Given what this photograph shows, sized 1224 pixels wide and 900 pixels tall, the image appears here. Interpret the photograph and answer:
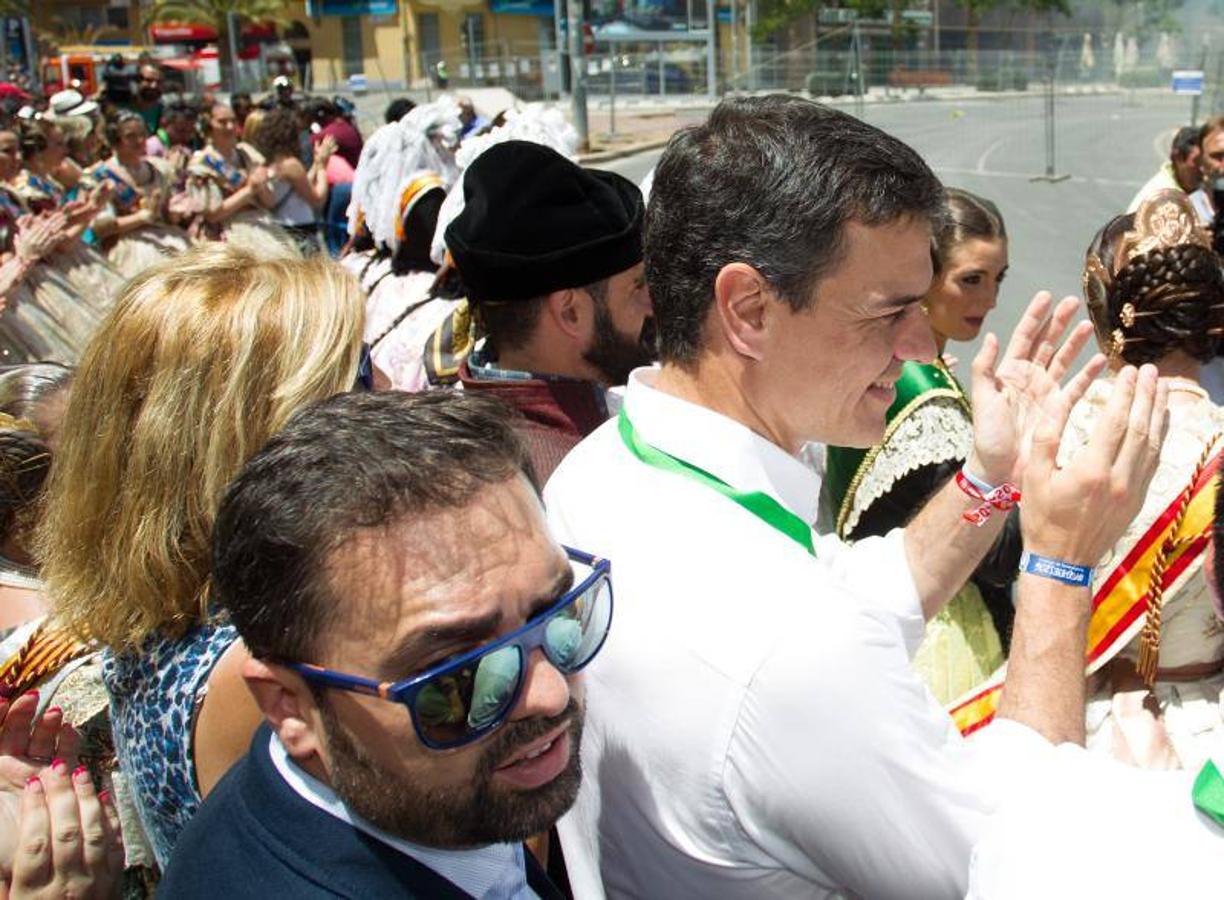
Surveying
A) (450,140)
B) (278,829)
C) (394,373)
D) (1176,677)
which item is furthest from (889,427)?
(450,140)

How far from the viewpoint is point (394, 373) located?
4.31 meters

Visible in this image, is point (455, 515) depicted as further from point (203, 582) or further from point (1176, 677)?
point (1176, 677)

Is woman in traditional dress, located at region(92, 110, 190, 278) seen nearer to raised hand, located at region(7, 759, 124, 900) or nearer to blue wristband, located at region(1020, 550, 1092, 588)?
raised hand, located at region(7, 759, 124, 900)

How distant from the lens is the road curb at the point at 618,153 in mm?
22008

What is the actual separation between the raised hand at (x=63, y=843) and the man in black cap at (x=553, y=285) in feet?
3.98

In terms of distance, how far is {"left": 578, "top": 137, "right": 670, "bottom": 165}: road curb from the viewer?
22.0 m

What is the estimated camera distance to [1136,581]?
2.22m

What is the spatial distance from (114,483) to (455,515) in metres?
0.86

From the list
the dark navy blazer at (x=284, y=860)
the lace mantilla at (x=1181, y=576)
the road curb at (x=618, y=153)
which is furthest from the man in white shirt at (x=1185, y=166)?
the road curb at (x=618, y=153)

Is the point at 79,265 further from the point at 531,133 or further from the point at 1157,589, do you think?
the point at 1157,589

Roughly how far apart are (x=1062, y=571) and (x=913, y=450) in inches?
38.3

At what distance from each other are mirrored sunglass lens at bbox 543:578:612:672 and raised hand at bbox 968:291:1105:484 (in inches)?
33.6

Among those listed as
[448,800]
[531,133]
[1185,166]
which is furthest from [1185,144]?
[448,800]

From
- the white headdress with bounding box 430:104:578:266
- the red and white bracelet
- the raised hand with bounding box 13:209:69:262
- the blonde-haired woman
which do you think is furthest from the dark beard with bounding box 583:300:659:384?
the raised hand with bounding box 13:209:69:262
